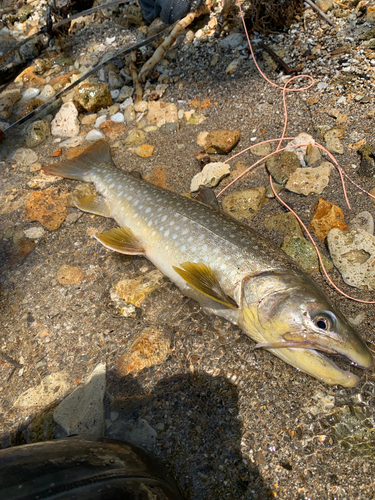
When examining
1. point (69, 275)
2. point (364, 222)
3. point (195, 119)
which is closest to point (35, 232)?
point (69, 275)

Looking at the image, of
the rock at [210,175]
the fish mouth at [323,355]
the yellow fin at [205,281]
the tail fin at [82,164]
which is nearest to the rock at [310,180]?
the rock at [210,175]

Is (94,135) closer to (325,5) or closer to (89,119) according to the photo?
(89,119)

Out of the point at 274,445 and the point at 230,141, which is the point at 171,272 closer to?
the point at 274,445

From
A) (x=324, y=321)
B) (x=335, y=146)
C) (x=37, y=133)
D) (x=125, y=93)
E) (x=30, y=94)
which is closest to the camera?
(x=324, y=321)

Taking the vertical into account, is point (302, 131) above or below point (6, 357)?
above

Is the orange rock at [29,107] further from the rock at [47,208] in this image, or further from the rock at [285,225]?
the rock at [285,225]

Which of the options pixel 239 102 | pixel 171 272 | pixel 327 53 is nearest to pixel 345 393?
pixel 171 272
